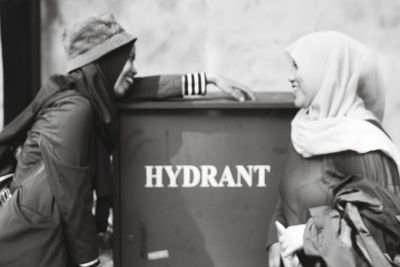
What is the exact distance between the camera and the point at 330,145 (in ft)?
8.43

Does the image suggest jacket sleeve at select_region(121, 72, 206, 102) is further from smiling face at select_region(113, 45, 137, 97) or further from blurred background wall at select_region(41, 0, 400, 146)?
blurred background wall at select_region(41, 0, 400, 146)

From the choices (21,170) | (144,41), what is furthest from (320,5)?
(21,170)

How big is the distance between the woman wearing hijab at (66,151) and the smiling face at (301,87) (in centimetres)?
71

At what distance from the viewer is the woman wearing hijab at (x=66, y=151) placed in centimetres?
274

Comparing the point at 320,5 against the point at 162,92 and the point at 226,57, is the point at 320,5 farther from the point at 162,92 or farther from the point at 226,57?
the point at 162,92

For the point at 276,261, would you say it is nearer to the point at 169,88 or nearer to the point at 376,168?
the point at 376,168

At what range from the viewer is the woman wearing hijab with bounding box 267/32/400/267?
2473 millimetres

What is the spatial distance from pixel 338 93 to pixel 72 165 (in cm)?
104

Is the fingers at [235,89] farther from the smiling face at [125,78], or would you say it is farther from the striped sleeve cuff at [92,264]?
the striped sleeve cuff at [92,264]

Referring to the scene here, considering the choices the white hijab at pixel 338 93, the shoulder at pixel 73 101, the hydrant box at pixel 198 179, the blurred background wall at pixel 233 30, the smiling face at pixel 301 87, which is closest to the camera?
the white hijab at pixel 338 93

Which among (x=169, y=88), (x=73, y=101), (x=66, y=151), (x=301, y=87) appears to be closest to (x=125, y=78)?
(x=169, y=88)

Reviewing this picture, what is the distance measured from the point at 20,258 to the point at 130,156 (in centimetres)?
68

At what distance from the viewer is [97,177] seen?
294 cm

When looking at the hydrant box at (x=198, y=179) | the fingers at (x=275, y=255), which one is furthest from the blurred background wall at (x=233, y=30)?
the fingers at (x=275, y=255)
